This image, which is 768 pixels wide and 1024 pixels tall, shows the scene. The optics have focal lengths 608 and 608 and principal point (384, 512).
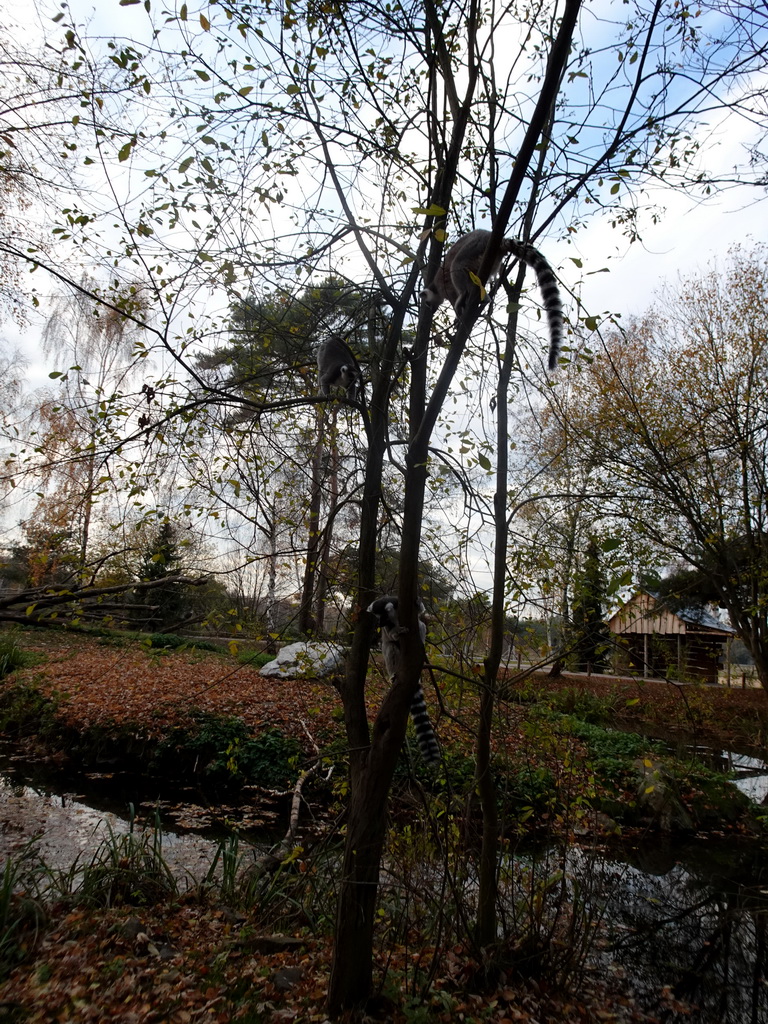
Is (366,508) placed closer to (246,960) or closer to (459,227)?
(459,227)

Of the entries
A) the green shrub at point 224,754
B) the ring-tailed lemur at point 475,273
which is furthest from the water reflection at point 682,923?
the green shrub at point 224,754

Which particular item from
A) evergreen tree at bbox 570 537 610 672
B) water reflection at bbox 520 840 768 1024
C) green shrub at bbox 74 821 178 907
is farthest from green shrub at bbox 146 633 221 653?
evergreen tree at bbox 570 537 610 672

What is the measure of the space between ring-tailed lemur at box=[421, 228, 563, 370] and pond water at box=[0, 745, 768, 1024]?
368 cm

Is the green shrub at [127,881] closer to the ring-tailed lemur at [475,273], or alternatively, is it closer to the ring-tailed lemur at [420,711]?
the ring-tailed lemur at [420,711]

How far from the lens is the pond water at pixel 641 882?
5.07 metres

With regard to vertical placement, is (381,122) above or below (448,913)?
above

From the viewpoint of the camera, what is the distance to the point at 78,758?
32.9 feet

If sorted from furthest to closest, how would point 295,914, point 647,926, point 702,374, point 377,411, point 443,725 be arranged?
1. point 702,374
2. point 443,725
3. point 647,926
4. point 295,914
5. point 377,411

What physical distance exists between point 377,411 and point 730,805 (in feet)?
30.7

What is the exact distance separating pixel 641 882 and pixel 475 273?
279 inches

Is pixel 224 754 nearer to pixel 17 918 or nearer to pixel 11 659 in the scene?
pixel 17 918

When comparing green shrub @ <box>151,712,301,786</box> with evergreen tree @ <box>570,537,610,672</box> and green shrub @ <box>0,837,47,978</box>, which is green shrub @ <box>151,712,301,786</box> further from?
evergreen tree @ <box>570,537,610,672</box>

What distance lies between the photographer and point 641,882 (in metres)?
7.17

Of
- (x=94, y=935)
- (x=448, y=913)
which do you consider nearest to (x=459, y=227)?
(x=448, y=913)
